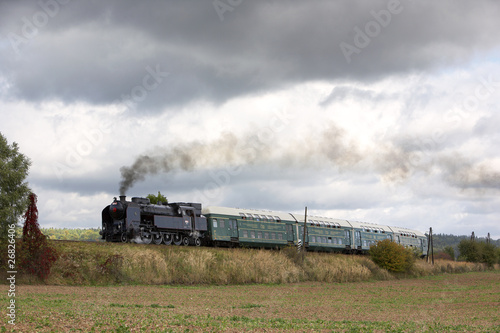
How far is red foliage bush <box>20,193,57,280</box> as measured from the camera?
31.3 meters

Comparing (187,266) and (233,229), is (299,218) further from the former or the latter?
(187,266)

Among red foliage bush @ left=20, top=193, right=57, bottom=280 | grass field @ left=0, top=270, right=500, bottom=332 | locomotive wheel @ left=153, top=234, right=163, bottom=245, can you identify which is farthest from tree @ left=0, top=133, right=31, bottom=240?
locomotive wheel @ left=153, top=234, right=163, bottom=245

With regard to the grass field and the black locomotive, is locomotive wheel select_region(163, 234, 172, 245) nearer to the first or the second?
the black locomotive

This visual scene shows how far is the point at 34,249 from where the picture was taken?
3134 cm

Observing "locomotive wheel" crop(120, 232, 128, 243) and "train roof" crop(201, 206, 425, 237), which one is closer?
"locomotive wheel" crop(120, 232, 128, 243)

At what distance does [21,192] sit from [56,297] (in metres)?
13.1

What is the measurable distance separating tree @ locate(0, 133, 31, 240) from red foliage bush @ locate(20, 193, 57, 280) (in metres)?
2.48

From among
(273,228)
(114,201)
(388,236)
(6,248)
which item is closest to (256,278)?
(273,228)

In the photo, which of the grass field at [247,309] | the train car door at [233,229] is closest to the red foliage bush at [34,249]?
the grass field at [247,309]

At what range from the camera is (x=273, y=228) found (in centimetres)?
5122

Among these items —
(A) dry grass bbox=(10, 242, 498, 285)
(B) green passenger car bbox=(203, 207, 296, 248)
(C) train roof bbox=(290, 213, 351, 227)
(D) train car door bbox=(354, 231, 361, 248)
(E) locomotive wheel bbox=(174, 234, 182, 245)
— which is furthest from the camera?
(D) train car door bbox=(354, 231, 361, 248)

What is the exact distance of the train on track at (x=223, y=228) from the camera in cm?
3928

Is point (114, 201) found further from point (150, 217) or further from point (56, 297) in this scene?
point (56, 297)

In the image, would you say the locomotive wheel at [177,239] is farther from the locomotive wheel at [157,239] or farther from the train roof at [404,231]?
the train roof at [404,231]
